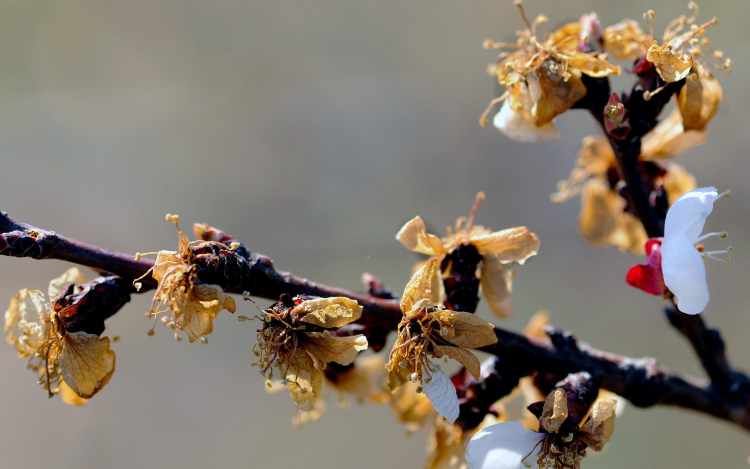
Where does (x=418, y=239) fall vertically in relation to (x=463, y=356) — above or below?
above

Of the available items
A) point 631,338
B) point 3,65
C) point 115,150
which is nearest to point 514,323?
point 631,338

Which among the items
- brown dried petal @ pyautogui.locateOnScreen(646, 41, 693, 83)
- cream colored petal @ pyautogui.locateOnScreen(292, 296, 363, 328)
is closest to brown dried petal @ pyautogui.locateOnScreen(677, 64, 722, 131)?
brown dried petal @ pyautogui.locateOnScreen(646, 41, 693, 83)

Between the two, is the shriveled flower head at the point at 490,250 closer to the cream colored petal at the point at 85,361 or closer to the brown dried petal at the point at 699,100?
the brown dried petal at the point at 699,100

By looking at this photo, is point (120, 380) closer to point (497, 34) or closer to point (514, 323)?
point (514, 323)

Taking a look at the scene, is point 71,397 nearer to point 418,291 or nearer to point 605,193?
point 418,291

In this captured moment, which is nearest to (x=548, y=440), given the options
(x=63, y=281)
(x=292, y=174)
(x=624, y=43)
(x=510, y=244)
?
(x=510, y=244)

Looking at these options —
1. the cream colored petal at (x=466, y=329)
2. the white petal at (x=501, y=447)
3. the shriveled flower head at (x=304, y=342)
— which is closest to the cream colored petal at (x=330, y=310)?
the shriveled flower head at (x=304, y=342)
